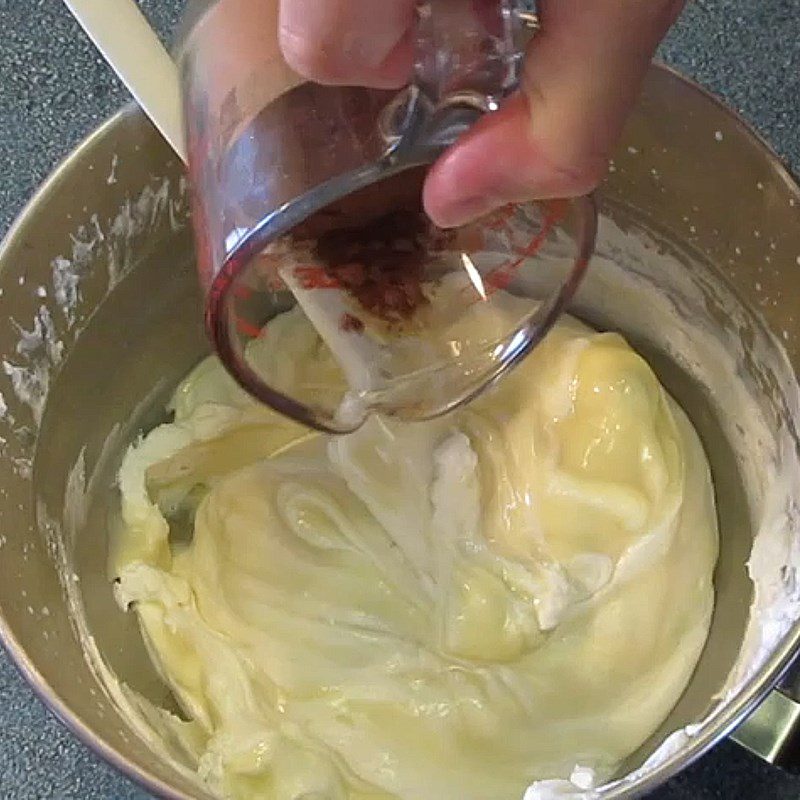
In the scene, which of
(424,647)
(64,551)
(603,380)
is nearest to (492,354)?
(603,380)

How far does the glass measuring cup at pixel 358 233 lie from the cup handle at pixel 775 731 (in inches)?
10.3

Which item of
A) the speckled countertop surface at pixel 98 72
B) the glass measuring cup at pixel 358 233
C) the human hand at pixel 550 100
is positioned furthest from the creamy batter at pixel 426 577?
the human hand at pixel 550 100

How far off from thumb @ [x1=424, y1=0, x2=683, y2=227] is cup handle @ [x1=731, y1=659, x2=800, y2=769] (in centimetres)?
39

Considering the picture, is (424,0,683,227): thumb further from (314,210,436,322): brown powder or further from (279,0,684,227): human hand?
(314,210,436,322): brown powder

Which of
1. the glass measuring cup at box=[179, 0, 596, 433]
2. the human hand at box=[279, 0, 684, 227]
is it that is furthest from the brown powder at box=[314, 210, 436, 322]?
the human hand at box=[279, 0, 684, 227]

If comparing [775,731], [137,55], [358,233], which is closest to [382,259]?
[358,233]

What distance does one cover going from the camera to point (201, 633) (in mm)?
828

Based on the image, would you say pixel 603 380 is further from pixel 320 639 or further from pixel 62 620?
pixel 62 620

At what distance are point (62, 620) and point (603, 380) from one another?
0.37m

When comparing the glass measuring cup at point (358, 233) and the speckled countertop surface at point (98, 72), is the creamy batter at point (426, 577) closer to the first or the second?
the glass measuring cup at point (358, 233)

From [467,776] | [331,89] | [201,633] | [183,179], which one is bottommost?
[467,776]

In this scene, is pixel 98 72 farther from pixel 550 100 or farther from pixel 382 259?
pixel 550 100

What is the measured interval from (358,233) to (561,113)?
0.19 meters

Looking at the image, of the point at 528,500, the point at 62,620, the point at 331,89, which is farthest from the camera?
the point at 528,500
